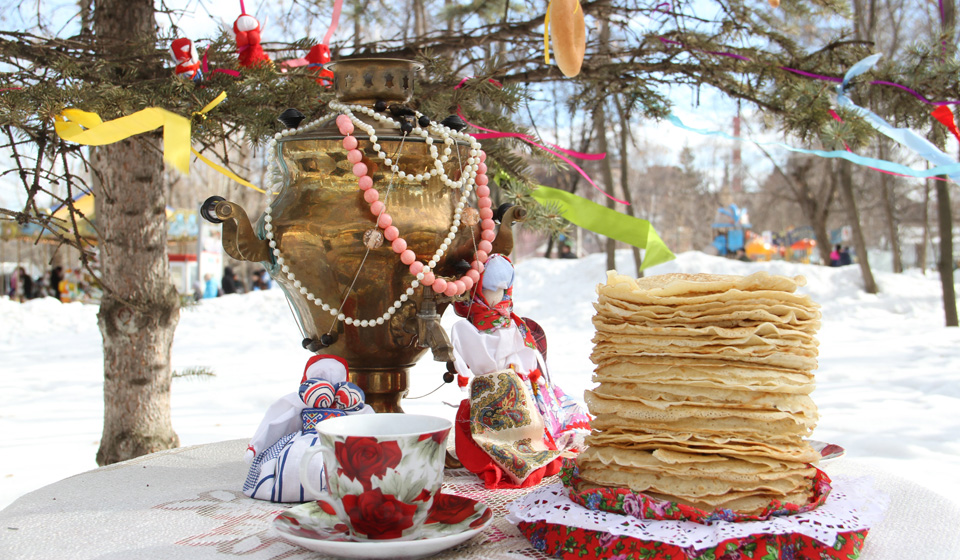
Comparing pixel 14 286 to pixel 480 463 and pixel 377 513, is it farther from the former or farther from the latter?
pixel 377 513

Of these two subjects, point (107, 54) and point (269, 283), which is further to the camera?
point (269, 283)

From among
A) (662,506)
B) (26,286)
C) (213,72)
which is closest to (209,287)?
(26,286)

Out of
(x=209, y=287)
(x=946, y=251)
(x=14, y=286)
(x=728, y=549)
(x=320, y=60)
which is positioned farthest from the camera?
(x=14, y=286)

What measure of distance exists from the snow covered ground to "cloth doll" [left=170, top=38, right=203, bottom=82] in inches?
57.0

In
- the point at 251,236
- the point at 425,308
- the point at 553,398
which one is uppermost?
the point at 251,236

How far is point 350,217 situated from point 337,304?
0.15 m

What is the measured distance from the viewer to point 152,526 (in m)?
0.90

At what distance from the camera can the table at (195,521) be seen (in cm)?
80

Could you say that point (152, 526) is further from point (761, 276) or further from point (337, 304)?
point (761, 276)

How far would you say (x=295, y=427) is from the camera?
1124 mm

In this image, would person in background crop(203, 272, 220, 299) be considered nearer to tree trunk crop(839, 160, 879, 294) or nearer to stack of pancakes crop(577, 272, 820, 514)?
tree trunk crop(839, 160, 879, 294)

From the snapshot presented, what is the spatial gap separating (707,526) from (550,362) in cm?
420

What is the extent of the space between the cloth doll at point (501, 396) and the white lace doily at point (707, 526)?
256 millimetres

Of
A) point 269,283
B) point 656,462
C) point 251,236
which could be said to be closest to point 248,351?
point 251,236
